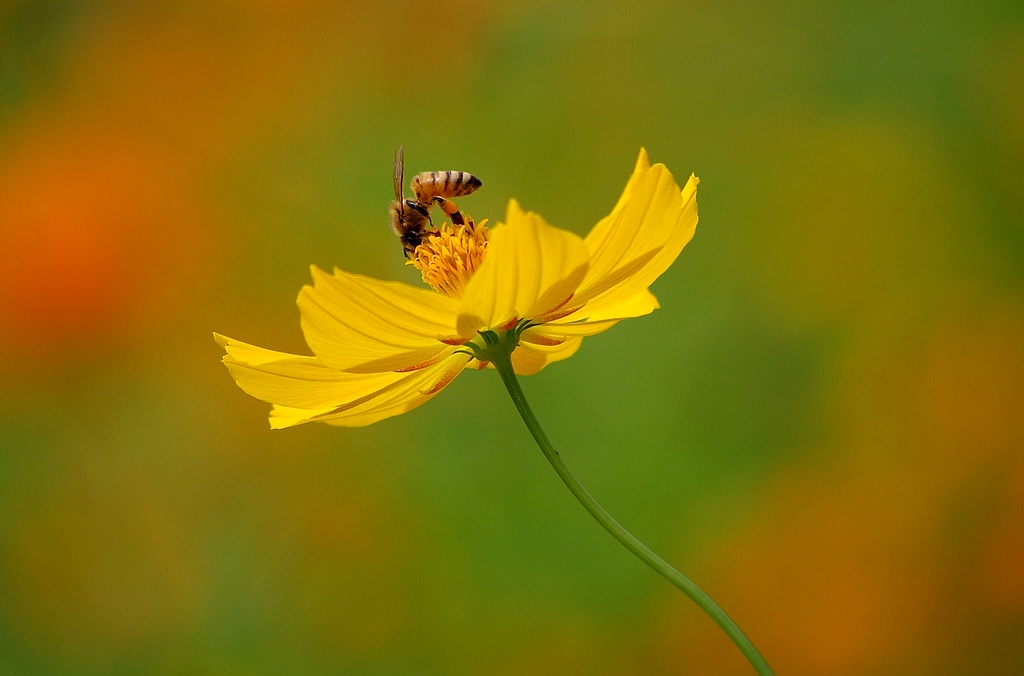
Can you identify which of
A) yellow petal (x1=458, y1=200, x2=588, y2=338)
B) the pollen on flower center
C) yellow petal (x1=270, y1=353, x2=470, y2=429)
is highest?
the pollen on flower center

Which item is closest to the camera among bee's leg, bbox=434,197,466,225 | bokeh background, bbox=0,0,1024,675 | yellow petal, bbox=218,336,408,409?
yellow petal, bbox=218,336,408,409

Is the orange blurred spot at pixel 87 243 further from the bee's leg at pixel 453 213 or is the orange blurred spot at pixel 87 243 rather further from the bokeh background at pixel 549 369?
the bee's leg at pixel 453 213

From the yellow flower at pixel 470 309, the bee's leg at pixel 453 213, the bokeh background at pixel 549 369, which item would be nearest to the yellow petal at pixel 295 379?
the yellow flower at pixel 470 309

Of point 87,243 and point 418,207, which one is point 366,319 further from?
point 87,243

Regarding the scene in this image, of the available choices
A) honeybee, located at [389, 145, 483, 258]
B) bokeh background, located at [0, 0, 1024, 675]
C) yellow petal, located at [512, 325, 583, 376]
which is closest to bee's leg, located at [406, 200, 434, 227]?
honeybee, located at [389, 145, 483, 258]

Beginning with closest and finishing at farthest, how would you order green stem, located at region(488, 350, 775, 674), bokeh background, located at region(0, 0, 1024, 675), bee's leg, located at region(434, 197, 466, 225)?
green stem, located at region(488, 350, 775, 674) → bee's leg, located at region(434, 197, 466, 225) → bokeh background, located at region(0, 0, 1024, 675)

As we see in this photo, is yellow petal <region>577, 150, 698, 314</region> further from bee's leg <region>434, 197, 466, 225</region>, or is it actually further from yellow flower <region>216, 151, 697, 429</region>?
bee's leg <region>434, 197, 466, 225</region>
